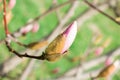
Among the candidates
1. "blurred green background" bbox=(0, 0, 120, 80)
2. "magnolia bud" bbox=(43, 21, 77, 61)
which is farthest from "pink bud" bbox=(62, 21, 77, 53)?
"blurred green background" bbox=(0, 0, 120, 80)

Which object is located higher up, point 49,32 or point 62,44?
point 49,32

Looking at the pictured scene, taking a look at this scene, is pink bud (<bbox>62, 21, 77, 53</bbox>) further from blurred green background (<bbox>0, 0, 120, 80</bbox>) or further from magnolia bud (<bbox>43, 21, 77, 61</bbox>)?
blurred green background (<bbox>0, 0, 120, 80</bbox>)

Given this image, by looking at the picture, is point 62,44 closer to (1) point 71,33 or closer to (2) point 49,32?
(1) point 71,33

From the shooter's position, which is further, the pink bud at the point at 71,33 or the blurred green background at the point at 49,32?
the blurred green background at the point at 49,32

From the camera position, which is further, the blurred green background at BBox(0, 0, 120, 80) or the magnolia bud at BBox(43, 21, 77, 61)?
the blurred green background at BBox(0, 0, 120, 80)

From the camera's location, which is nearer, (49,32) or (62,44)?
(62,44)

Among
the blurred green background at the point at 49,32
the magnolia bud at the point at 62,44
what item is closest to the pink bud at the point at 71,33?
the magnolia bud at the point at 62,44

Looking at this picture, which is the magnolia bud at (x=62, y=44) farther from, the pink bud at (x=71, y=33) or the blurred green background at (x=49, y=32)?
the blurred green background at (x=49, y=32)

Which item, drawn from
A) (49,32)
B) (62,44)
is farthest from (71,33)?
(49,32)

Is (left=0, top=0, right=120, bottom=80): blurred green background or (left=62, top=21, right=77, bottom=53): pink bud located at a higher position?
(left=0, top=0, right=120, bottom=80): blurred green background

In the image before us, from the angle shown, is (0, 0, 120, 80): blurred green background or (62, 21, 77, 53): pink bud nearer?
(62, 21, 77, 53): pink bud

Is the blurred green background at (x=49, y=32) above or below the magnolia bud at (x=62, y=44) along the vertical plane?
above
